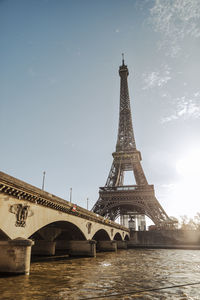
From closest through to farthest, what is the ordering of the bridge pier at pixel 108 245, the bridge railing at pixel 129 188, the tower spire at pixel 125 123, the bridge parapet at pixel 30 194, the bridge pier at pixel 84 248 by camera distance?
1. the bridge parapet at pixel 30 194
2. the bridge pier at pixel 84 248
3. the bridge pier at pixel 108 245
4. the bridge railing at pixel 129 188
5. the tower spire at pixel 125 123

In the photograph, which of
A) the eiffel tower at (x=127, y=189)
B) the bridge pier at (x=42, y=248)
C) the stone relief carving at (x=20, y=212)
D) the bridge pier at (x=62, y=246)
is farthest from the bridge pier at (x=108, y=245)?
the stone relief carving at (x=20, y=212)

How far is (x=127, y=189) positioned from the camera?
67000 millimetres

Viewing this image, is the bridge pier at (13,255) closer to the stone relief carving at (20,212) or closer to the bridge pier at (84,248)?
the stone relief carving at (20,212)

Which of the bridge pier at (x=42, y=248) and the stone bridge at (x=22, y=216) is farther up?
the stone bridge at (x=22, y=216)

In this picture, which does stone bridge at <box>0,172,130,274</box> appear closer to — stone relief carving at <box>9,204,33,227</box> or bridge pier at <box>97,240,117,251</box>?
stone relief carving at <box>9,204,33,227</box>

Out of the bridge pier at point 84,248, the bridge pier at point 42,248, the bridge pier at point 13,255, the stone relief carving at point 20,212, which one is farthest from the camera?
the bridge pier at point 42,248

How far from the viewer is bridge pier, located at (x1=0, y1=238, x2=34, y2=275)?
13141 mm

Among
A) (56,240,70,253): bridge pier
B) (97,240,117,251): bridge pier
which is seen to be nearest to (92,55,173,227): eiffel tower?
(97,240,117,251): bridge pier

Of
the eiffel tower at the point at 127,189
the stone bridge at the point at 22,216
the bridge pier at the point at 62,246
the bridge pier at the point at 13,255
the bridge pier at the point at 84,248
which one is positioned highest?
the eiffel tower at the point at 127,189

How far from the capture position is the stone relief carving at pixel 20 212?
1421cm

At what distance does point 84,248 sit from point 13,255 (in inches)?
671

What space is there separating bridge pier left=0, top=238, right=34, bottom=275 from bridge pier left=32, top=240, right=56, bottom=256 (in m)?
18.4

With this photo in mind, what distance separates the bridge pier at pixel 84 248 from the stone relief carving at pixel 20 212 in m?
15.7

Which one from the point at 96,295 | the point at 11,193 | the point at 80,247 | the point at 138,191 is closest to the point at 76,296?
the point at 96,295
